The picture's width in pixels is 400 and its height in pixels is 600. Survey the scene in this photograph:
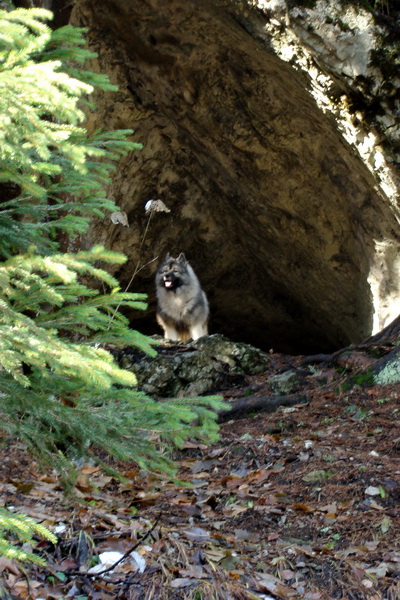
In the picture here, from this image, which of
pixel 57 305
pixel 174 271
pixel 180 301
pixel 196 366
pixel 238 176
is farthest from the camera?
pixel 180 301

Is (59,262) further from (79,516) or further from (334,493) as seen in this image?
(334,493)

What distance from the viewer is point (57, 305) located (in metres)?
3.00

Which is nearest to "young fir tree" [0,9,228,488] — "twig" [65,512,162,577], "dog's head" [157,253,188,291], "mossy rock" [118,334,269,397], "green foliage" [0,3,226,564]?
"green foliage" [0,3,226,564]

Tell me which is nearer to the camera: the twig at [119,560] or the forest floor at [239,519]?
the twig at [119,560]

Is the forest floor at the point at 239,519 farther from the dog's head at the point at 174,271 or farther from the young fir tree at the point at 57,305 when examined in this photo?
the dog's head at the point at 174,271

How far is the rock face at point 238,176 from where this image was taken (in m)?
7.91

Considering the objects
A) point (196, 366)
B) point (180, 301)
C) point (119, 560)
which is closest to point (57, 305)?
point (119, 560)

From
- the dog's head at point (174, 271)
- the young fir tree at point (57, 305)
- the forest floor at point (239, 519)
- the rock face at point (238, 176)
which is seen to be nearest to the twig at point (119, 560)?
the forest floor at point (239, 519)

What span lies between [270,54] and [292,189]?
7.61ft

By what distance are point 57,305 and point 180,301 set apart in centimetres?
788

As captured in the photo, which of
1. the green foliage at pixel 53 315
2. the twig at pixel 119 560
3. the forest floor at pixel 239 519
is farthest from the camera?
the forest floor at pixel 239 519

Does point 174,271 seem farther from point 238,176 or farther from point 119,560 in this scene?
point 119,560

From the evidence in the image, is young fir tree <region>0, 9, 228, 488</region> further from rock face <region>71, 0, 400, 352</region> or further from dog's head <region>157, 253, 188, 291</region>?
dog's head <region>157, 253, 188, 291</region>

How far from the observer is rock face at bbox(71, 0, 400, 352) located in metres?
7.91
